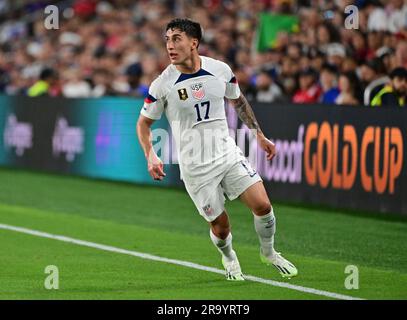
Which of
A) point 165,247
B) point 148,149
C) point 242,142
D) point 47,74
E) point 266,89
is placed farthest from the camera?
point 47,74

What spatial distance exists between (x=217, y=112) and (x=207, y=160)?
1.50 feet

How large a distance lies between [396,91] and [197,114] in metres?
6.39

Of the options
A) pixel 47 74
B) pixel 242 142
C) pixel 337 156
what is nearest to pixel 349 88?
pixel 337 156

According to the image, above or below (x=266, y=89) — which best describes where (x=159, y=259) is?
below

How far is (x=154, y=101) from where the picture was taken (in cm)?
1017

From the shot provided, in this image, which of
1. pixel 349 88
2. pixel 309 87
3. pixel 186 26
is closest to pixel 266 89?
pixel 309 87

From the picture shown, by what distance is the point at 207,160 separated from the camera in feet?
33.6

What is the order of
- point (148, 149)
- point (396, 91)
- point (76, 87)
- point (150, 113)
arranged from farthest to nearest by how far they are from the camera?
point (76, 87), point (396, 91), point (150, 113), point (148, 149)

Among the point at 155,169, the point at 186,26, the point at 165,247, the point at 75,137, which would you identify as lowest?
the point at 165,247

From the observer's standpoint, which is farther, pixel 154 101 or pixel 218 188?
pixel 218 188

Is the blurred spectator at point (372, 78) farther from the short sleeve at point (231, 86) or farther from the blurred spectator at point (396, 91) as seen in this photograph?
the short sleeve at point (231, 86)

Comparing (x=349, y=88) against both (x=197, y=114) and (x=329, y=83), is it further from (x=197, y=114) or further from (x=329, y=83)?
(x=197, y=114)

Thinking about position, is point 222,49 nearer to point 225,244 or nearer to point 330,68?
point 330,68

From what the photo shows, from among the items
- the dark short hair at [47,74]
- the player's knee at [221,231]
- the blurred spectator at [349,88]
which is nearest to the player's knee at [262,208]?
the player's knee at [221,231]
